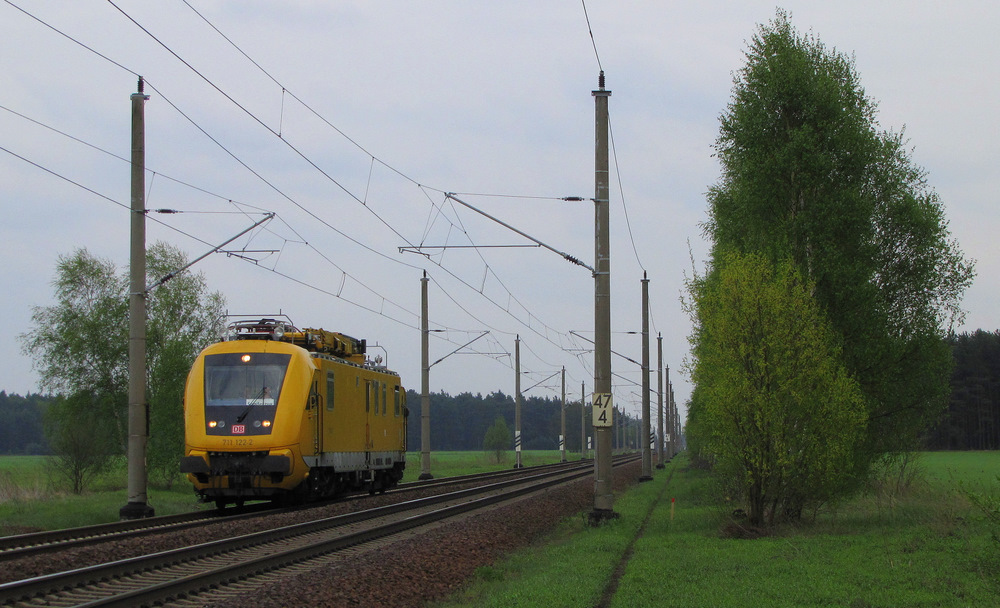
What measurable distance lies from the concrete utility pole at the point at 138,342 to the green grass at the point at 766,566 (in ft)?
29.1

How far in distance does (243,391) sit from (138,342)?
252cm

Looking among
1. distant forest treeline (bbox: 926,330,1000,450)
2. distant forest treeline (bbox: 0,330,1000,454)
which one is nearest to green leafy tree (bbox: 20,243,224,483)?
distant forest treeline (bbox: 0,330,1000,454)

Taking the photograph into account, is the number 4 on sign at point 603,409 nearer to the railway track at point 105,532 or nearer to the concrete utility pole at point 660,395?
the railway track at point 105,532

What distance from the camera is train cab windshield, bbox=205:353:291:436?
842 inches

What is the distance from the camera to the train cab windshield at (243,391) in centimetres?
2139

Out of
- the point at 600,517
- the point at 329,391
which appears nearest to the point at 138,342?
the point at 329,391

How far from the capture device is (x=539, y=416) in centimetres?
18438

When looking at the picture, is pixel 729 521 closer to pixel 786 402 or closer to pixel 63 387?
pixel 786 402

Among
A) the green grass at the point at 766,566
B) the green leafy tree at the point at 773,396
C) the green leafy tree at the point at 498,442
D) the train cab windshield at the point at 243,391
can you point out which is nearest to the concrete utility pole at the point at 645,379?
the green grass at the point at 766,566

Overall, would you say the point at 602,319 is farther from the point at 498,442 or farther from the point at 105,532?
the point at 498,442

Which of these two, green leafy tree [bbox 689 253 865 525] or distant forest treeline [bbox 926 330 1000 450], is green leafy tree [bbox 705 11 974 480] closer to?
green leafy tree [bbox 689 253 865 525]

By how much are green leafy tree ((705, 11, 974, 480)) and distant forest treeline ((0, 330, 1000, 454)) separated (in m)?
Answer: 20.8

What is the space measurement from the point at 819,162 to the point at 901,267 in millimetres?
4104

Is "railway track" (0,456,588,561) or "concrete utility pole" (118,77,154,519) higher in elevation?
"concrete utility pole" (118,77,154,519)
